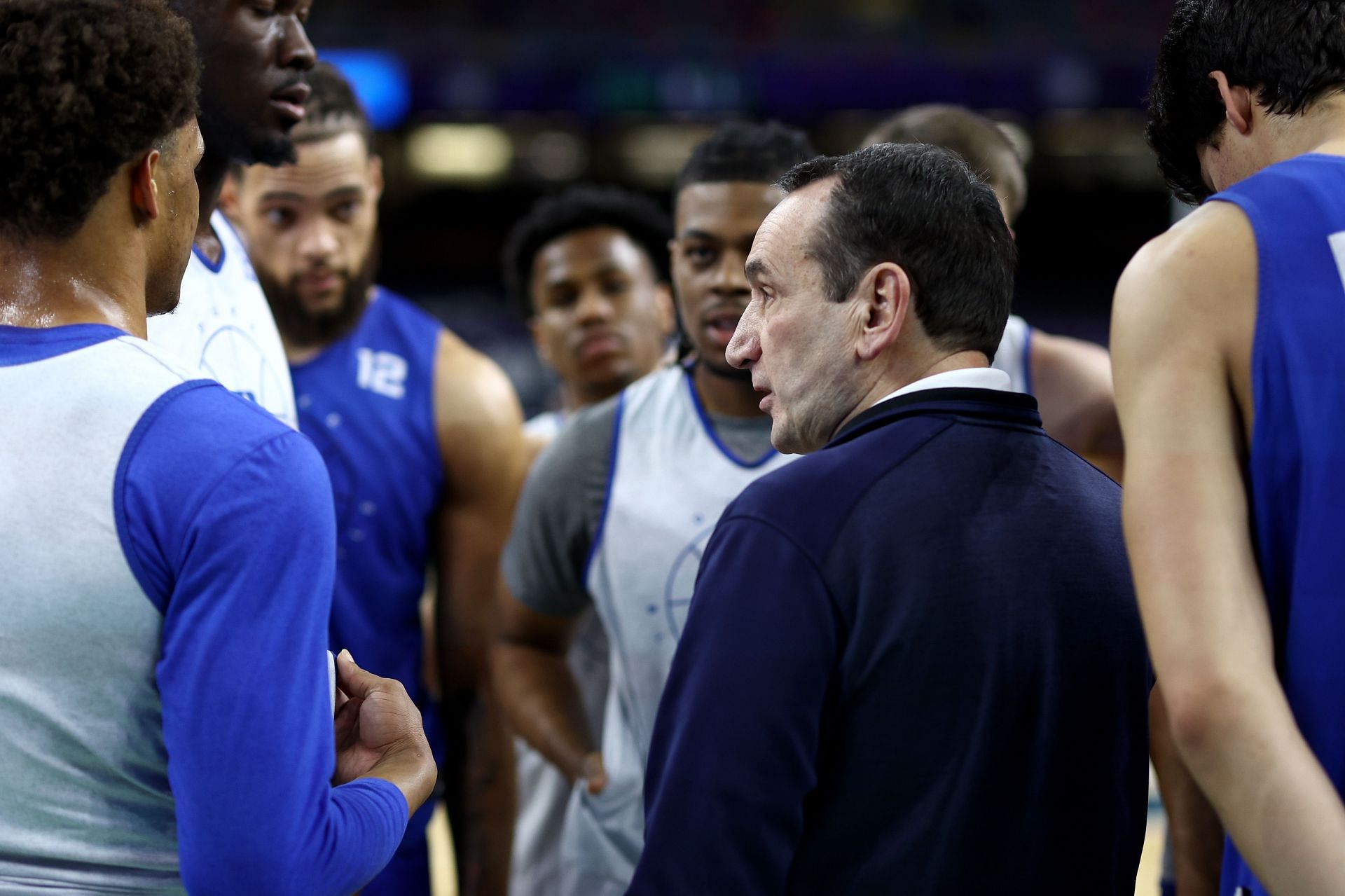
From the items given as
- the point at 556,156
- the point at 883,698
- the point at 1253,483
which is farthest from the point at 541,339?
the point at 556,156

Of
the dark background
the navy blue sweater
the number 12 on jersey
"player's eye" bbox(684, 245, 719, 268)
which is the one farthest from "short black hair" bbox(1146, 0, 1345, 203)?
the dark background

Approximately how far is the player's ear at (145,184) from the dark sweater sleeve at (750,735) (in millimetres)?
742

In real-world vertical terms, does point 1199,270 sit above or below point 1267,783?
above

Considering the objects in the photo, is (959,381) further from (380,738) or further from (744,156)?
(744,156)

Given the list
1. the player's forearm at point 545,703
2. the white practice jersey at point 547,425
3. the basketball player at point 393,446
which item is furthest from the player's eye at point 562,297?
the player's forearm at point 545,703

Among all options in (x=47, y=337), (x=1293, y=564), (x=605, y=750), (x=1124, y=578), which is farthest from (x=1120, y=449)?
(x=47, y=337)

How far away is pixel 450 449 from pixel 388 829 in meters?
1.80

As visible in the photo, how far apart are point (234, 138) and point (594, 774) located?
52.9 inches

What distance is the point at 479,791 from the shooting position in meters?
3.24

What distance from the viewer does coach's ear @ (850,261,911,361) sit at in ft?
5.06

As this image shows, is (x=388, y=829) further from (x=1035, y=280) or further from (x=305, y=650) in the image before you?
(x=1035, y=280)

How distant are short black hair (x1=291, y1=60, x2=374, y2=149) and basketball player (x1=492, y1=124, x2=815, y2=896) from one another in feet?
3.03

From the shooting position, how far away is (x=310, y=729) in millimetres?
1312

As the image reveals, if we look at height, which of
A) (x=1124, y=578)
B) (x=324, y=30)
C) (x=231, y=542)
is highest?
(x=324, y=30)
